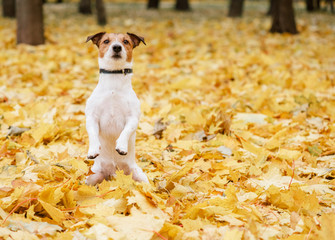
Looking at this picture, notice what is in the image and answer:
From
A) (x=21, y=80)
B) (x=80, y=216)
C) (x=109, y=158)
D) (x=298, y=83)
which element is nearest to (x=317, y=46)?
(x=298, y=83)

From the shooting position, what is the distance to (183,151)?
10.8 ft

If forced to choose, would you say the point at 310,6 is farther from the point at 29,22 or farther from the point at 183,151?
the point at 183,151

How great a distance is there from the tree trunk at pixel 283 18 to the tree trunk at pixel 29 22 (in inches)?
222

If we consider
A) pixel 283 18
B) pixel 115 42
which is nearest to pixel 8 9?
pixel 283 18

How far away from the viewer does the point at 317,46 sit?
8.70 metres

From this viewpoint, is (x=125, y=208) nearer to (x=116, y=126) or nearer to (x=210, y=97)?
(x=116, y=126)

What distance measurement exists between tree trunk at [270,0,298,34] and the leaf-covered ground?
2215 mm

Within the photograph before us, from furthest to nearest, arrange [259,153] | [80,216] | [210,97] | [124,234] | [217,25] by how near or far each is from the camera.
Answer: [217,25] → [210,97] → [259,153] → [80,216] → [124,234]

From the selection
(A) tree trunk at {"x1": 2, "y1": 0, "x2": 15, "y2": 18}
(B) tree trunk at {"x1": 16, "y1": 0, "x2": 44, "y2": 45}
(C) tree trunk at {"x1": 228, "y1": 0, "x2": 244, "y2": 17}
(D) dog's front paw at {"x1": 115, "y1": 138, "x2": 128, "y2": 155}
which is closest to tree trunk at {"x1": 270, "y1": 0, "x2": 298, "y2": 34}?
(C) tree trunk at {"x1": 228, "y1": 0, "x2": 244, "y2": 17}

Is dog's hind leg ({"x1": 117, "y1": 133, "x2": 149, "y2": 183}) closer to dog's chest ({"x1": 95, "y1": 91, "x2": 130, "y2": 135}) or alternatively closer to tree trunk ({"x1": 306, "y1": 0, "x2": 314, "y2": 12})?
dog's chest ({"x1": 95, "y1": 91, "x2": 130, "y2": 135})

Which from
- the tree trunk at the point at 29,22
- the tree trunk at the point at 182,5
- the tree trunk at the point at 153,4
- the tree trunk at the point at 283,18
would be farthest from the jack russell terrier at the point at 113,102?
the tree trunk at the point at 153,4

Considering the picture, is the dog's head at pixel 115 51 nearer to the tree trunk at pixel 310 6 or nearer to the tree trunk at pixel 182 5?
the tree trunk at pixel 182 5

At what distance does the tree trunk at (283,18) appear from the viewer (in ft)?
31.5

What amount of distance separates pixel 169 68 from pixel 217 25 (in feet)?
17.1
